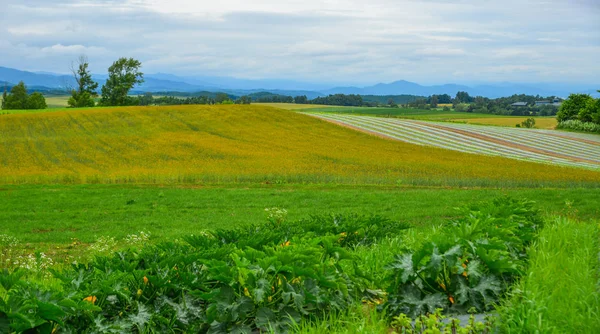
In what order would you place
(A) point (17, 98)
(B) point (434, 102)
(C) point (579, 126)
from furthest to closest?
(B) point (434, 102) < (A) point (17, 98) < (C) point (579, 126)

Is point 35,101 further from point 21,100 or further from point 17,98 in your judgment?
point 17,98

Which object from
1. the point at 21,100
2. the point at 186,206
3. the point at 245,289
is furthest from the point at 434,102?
the point at 245,289

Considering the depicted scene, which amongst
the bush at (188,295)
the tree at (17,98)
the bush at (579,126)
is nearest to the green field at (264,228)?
the bush at (188,295)

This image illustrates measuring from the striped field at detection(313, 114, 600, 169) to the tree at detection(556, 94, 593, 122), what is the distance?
54.7 ft

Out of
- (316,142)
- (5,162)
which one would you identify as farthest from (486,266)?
(316,142)

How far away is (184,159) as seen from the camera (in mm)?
36750

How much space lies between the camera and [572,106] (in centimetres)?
8450

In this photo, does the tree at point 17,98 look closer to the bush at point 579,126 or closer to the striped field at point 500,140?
the striped field at point 500,140

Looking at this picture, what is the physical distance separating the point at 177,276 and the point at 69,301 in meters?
1.35

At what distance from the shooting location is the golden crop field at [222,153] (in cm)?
2991

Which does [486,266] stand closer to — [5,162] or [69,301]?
[69,301]

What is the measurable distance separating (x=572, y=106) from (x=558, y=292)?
88.7 metres

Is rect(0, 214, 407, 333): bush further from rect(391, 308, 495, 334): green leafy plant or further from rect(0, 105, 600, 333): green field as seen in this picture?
rect(391, 308, 495, 334): green leafy plant

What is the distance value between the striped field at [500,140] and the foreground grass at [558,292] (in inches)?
1637
